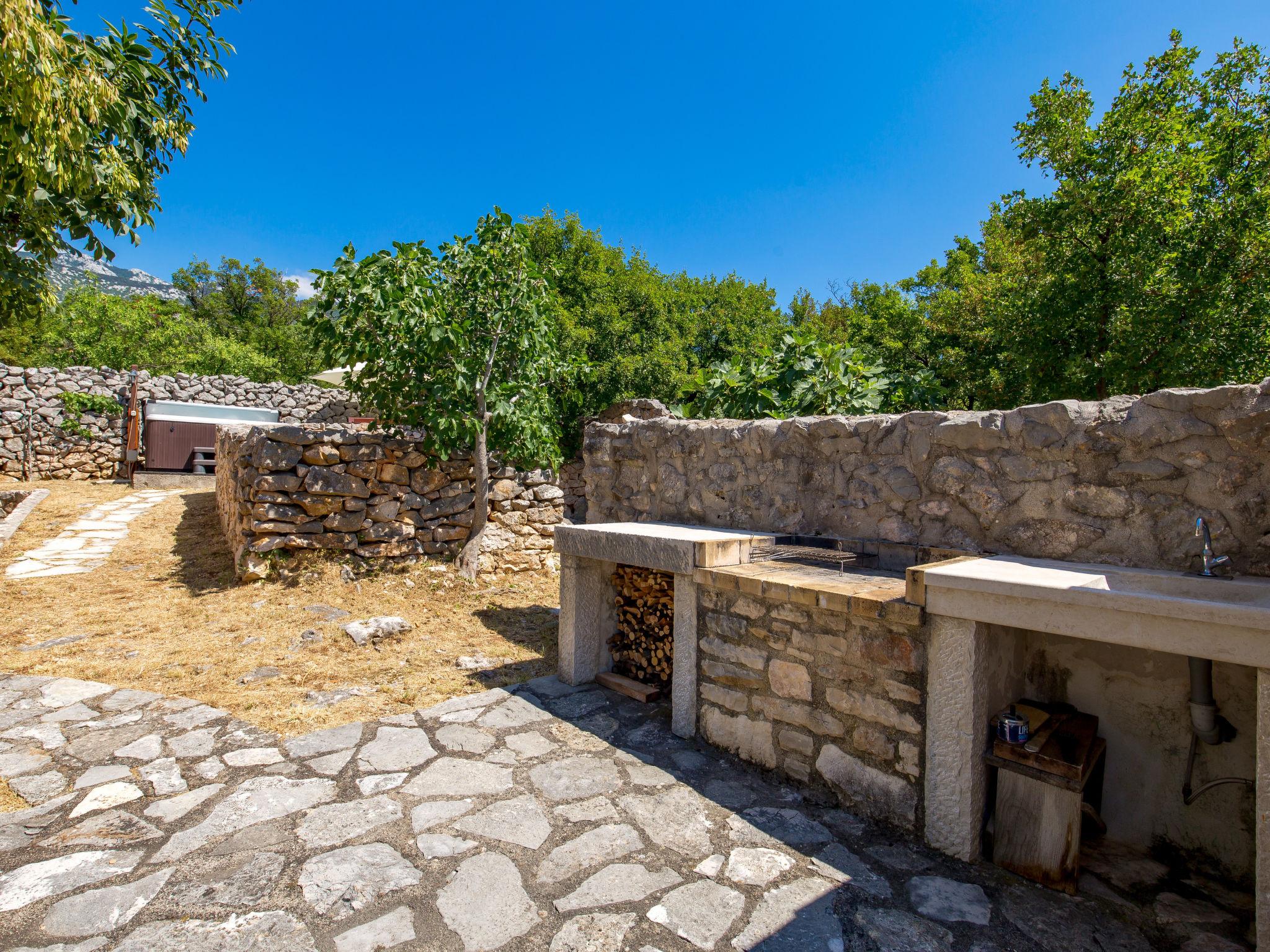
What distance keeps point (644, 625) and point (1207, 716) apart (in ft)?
9.33

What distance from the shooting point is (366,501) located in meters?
6.74

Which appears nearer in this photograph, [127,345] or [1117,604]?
[1117,604]

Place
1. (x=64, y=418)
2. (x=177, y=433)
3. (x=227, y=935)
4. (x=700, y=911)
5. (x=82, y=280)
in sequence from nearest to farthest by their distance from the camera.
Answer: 1. (x=227, y=935)
2. (x=700, y=911)
3. (x=177, y=433)
4. (x=64, y=418)
5. (x=82, y=280)

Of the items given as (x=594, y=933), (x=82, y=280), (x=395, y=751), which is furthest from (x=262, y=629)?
(x=82, y=280)

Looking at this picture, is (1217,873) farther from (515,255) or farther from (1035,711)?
(515,255)

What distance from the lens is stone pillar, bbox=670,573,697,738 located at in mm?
3359

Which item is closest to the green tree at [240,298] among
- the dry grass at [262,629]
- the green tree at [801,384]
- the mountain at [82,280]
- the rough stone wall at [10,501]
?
the mountain at [82,280]

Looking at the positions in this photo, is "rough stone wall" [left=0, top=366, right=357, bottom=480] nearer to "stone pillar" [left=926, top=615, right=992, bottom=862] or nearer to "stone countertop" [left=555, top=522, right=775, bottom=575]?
"stone countertop" [left=555, top=522, right=775, bottom=575]

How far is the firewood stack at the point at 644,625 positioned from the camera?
4.12 metres

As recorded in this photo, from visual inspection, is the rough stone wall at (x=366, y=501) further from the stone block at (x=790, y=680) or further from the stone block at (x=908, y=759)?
the stone block at (x=908, y=759)

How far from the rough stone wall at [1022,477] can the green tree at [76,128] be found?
13.3 ft

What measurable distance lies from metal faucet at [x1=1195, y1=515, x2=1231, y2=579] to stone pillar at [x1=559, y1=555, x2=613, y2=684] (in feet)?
9.93

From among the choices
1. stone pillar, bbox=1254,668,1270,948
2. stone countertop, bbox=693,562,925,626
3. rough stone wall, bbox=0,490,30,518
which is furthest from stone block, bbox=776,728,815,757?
rough stone wall, bbox=0,490,30,518

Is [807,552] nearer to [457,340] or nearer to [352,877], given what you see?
[352,877]
